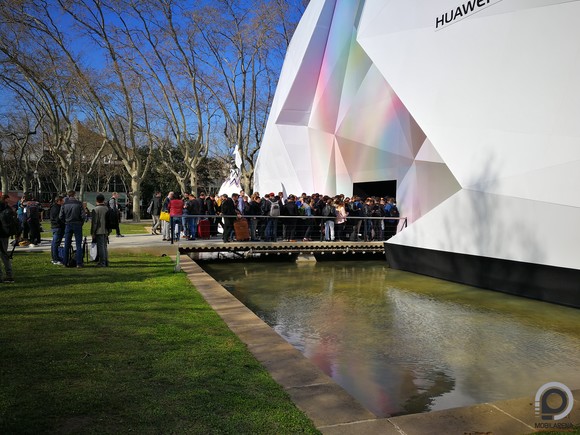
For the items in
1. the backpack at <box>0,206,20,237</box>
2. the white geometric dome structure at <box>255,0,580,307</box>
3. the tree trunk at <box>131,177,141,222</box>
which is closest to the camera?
the backpack at <box>0,206,20,237</box>

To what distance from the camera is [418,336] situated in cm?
684

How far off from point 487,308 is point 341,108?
1296 cm

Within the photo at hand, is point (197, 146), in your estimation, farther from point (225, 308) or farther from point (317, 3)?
point (225, 308)

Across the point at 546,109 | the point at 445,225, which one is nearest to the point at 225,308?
the point at 445,225

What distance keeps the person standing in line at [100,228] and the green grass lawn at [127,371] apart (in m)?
3.20

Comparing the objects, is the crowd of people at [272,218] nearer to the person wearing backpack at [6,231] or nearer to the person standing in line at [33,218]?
the person standing in line at [33,218]

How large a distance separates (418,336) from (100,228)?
751 centimetres

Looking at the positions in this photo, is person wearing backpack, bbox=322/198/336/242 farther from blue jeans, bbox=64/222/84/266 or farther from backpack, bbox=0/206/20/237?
backpack, bbox=0/206/20/237

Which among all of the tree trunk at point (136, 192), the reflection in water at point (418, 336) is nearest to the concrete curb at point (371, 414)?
the reflection in water at point (418, 336)

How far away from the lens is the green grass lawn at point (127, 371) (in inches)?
127

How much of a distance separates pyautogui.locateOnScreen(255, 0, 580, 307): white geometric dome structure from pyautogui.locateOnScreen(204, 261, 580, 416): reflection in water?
3.26ft

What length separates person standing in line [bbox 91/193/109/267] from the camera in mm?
10562

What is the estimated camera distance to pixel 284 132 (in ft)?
72.9

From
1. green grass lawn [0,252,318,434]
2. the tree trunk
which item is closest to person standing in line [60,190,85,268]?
green grass lawn [0,252,318,434]
